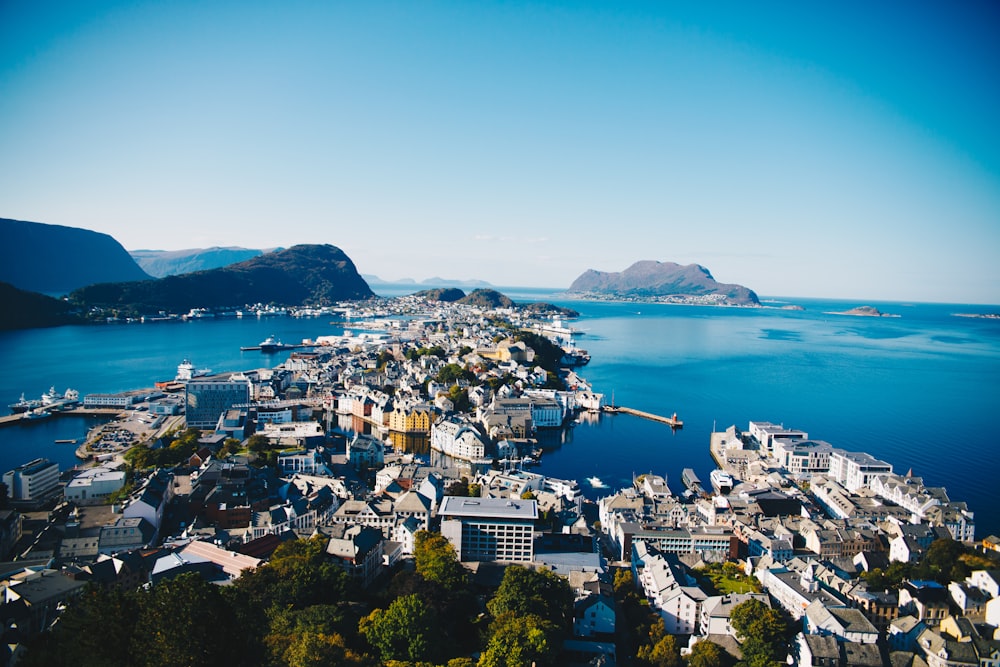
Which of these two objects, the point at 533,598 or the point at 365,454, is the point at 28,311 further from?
the point at 533,598

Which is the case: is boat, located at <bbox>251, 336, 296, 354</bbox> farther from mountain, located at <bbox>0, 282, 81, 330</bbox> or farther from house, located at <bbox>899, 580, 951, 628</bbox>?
house, located at <bbox>899, 580, 951, 628</bbox>

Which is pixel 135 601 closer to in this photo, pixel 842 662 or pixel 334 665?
pixel 334 665

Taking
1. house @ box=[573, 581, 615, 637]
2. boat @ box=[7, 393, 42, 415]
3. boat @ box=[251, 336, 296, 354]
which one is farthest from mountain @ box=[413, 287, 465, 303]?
house @ box=[573, 581, 615, 637]

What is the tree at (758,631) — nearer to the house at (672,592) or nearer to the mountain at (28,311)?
the house at (672,592)

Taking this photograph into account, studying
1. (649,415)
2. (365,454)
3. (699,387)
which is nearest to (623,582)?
(365,454)

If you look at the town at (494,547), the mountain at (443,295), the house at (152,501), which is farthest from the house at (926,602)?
the mountain at (443,295)

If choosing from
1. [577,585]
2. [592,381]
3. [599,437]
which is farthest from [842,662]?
[592,381]

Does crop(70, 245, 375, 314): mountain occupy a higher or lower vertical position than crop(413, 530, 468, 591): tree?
higher
